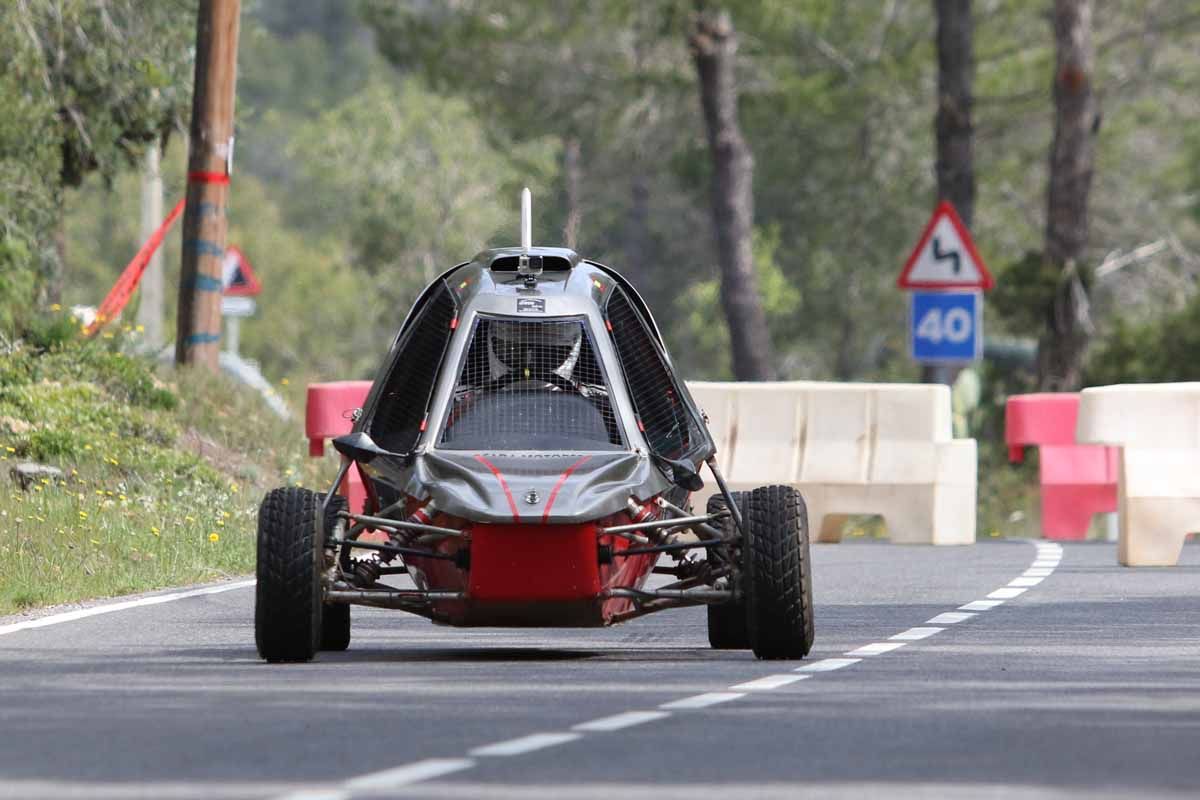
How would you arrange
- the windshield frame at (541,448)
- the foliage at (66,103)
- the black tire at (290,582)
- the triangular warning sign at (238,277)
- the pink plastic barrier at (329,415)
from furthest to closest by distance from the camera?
1. the triangular warning sign at (238,277)
2. the foliage at (66,103)
3. the pink plastic barrier at (329,415)
4. the windshield frame at (541,448)
5. the black tire at (290,582)

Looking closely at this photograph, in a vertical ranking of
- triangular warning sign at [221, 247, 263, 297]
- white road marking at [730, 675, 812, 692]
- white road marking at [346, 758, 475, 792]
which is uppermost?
triangular warning sign at [221, 247, 263, 297]

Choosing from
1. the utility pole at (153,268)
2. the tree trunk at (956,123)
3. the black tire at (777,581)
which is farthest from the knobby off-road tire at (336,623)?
the utility pole at (153,268)

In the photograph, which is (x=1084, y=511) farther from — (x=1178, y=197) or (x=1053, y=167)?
(x=1178, y=197)

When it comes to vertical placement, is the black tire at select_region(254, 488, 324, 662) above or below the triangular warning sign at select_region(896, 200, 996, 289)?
below

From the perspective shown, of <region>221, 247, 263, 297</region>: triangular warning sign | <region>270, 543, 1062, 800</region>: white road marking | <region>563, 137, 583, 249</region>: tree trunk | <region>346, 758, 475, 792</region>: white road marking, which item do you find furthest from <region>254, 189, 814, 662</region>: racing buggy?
<region>563, 137, 583, 249</region>: tree trunk

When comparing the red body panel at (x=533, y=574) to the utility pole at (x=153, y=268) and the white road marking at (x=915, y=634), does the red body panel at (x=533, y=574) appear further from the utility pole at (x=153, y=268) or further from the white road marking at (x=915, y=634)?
the utility pole at (x=153, y=268)

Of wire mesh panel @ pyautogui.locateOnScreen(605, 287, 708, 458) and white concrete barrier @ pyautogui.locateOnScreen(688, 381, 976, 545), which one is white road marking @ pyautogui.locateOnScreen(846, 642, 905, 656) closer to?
wire mesh panel @ pyautogui.locateOnScreen(605, 287, 708, 458)

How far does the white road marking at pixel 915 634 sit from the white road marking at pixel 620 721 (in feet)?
12.4

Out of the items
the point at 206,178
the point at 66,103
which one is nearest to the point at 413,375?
the point at 206,178

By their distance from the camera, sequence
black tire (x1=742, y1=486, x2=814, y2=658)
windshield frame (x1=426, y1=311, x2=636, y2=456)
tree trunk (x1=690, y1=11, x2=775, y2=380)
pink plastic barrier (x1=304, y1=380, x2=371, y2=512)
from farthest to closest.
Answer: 1. tree trunk (x1=690, y1=11, x2=775, y2=380)
2. pink plastic barrier (x1=304, y1=380, x2=371, y2=512)
3. windshield frame (x1=426, y1=311, x2=636, y2=456)
4. black tire (x1=742, y1=486, x2=814, y2=658)

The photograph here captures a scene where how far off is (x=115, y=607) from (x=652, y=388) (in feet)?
11.3

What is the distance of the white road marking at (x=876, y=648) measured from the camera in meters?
13.9

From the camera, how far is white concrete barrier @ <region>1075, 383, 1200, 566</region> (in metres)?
21.5

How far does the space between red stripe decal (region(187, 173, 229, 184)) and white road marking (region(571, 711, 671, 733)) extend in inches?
653
